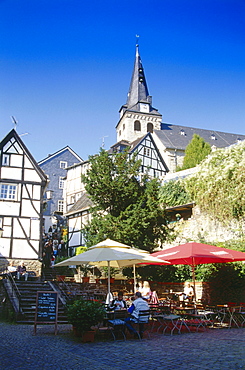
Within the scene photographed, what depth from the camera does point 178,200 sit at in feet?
76.6

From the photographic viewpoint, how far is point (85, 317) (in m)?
8.66

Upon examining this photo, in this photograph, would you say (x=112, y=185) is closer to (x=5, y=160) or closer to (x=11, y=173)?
(x=11, y=173)

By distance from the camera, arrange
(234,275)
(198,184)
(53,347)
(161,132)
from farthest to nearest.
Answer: (161,132) < (198,184) < (234,275) < (53,347)

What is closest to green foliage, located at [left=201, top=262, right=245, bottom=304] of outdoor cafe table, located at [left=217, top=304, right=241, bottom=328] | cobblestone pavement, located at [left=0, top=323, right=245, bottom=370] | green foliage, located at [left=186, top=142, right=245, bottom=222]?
outdoor cafe table, located at [left=217, top=304, right=241, bottom=328]

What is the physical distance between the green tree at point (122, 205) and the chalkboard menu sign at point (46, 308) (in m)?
9.16

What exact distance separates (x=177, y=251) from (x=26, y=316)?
535 cm

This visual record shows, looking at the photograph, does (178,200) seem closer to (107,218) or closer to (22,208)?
(107,218)

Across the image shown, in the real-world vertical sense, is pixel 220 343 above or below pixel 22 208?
below

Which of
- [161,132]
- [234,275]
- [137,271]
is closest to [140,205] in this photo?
[137,271]

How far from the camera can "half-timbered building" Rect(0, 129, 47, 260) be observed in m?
21.5

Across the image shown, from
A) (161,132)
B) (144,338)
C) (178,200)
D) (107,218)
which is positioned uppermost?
(161,132)

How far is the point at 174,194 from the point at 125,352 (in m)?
16.8

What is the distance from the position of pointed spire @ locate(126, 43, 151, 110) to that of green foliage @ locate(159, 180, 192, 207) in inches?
1612

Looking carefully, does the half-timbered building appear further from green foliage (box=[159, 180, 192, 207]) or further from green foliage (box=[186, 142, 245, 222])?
green foliage (box=[186, 142, 245, 222])
